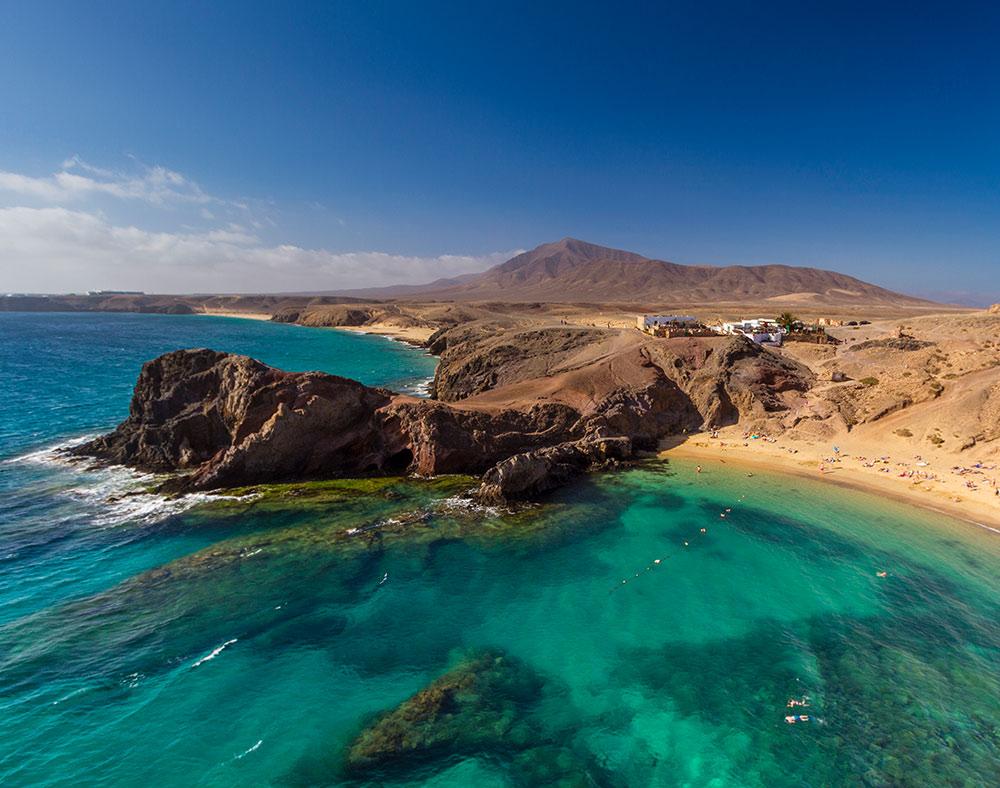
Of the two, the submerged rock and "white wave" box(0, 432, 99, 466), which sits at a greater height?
"white wave" box(0, 432, 99, 466)

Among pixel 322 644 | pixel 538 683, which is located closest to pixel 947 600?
pixel 538 683

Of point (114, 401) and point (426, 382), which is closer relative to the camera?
point (114, 401)

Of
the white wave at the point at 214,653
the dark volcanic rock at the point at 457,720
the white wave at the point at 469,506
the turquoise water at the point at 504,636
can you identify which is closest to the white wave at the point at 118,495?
the turquoise water at the point at 504,636

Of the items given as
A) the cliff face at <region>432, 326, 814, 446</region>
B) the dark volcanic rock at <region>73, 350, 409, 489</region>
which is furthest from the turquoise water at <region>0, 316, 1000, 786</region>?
the cliff face at <region>432, 326, 814, 446</region>

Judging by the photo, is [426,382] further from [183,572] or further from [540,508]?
[183,572]

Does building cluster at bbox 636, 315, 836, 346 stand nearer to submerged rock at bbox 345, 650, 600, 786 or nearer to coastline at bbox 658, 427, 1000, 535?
coastline at bbox 658, 427, 1000, 535

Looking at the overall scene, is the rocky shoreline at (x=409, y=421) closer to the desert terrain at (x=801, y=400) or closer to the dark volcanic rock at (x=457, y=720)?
the desert terrain at (x=801, y=400)
